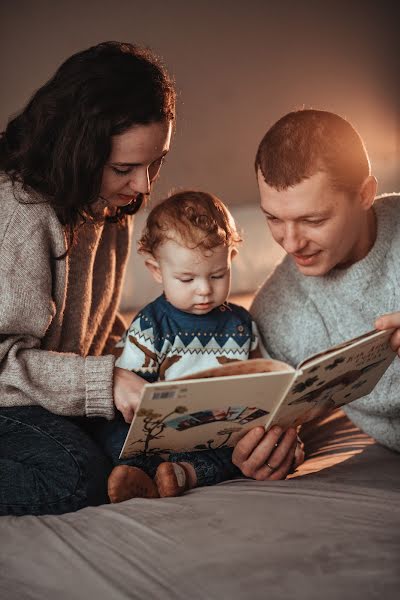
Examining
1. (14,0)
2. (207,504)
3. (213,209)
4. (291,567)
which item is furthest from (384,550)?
(14,0)

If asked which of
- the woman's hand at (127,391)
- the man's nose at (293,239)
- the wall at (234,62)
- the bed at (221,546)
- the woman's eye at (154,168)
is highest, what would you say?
the wall at (234,62)

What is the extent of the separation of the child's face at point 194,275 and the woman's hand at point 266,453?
363 millimetres

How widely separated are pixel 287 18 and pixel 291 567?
113 inches

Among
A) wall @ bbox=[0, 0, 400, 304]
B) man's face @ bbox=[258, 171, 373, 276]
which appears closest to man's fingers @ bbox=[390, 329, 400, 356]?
man's face @ bbox=[258, 171, 373, 276]

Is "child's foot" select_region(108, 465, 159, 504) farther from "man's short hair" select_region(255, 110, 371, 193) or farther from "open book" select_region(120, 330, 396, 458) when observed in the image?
"man's short hair" select_region(255, 110, 371, 193)

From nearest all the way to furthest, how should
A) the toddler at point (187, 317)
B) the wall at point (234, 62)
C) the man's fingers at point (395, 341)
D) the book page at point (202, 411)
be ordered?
the book page at point (202, 411) < the man's fingers at point (395, 341) < the toddler at point (187, 317) < the wall at point (234, 62)

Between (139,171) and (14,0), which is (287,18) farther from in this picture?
(139,171)

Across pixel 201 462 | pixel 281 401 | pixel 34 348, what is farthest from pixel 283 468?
pixel 34 348

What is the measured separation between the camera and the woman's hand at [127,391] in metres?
1.69

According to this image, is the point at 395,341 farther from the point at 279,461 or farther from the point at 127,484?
the point at 127,484

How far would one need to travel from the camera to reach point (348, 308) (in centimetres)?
192

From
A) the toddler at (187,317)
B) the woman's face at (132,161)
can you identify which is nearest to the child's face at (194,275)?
the toddler at (187,317)

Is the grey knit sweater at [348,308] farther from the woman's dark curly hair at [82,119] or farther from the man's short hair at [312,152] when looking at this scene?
the woman's dark curly hair at [82,119]

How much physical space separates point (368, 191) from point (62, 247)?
27.4 inches
